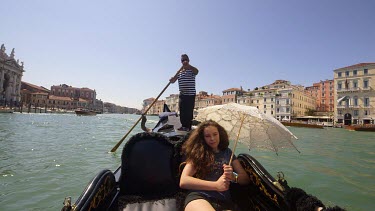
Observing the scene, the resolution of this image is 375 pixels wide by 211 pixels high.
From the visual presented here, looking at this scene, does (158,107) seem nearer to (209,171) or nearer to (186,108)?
(186,108)

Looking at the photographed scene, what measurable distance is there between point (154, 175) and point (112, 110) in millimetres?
144854

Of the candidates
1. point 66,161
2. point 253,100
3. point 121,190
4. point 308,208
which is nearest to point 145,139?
point 121,190

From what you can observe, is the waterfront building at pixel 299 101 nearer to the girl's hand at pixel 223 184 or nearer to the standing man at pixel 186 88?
the standing man at pixel 186 88

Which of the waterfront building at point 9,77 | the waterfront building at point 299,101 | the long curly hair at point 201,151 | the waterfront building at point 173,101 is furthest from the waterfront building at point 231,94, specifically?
the long curly hair at point 201,151

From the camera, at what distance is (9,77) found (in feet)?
163

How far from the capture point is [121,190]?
7.25 feet

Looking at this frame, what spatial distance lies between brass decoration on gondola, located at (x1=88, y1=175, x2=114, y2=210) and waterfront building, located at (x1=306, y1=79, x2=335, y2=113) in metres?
64.8

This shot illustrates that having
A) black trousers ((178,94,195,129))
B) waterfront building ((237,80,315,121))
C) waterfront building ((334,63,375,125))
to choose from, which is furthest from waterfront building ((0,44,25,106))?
waterfront building ((334,63,375,125))

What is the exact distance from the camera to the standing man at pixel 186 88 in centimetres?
366

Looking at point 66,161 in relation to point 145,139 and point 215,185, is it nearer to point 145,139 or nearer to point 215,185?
point 145,139

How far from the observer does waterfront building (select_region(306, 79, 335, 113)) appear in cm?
5714

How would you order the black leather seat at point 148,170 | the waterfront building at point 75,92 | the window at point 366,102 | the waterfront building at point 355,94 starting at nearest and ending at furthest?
the black leather seat at point 148,170
the waterfront building at point 355,94
the window at point 366,102
the waterfront building at point 75,92

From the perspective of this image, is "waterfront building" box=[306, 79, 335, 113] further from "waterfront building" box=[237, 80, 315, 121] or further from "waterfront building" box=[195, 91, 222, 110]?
"waterfront building" box=[195, 91, 222, 110]

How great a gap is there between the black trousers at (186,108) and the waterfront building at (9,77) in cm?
5572
